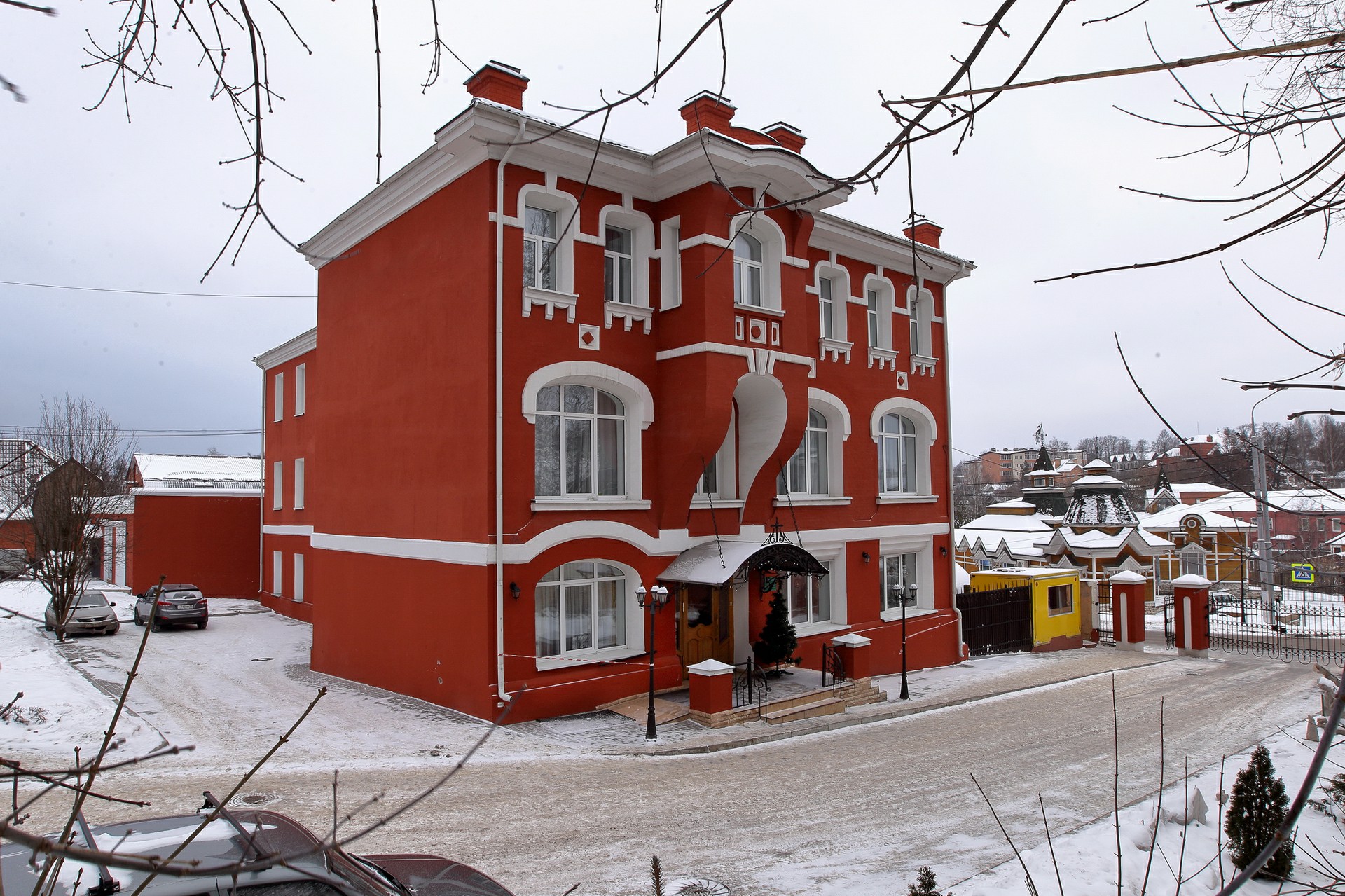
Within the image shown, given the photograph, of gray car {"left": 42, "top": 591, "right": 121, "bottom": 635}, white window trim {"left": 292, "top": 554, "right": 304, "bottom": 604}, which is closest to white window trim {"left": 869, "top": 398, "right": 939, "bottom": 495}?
white window trim {"left": 292, "top": 554, "right": 304, "bottom": 604}

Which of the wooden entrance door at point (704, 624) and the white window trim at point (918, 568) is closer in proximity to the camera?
the wooden entrance door at point (704, 624)

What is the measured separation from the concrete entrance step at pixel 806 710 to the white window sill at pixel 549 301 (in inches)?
306

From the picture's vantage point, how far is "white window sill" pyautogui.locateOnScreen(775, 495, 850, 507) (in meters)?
17.8

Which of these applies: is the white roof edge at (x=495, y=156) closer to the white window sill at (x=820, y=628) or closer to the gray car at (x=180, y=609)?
the white window sill at (x=820, y=628)

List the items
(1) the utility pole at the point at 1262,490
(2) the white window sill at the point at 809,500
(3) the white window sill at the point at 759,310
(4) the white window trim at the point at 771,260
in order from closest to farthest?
(1) the utility pole at the point at 1262,490 → (3) the white window sill at the point at 759,310 → (4) the white window trim at the point at 771,260 → (2) the white window sill at the point at 809,500

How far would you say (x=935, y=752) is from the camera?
12.5 metres

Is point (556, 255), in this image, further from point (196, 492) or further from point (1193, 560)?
point (1193, 560)

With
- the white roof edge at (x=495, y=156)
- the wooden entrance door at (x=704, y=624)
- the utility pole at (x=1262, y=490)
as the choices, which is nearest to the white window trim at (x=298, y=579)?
the white roof edge at (x=495, y=156)

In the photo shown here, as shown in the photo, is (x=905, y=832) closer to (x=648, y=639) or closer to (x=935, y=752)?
(x=935, y=752)

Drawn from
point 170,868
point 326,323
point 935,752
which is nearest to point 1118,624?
point 935,752

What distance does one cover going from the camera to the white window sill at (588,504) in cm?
1416

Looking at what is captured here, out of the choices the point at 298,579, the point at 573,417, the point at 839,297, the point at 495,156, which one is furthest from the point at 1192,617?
the point at 298,579

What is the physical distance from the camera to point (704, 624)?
16672 millimetres

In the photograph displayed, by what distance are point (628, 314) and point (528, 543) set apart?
15.3 ft
